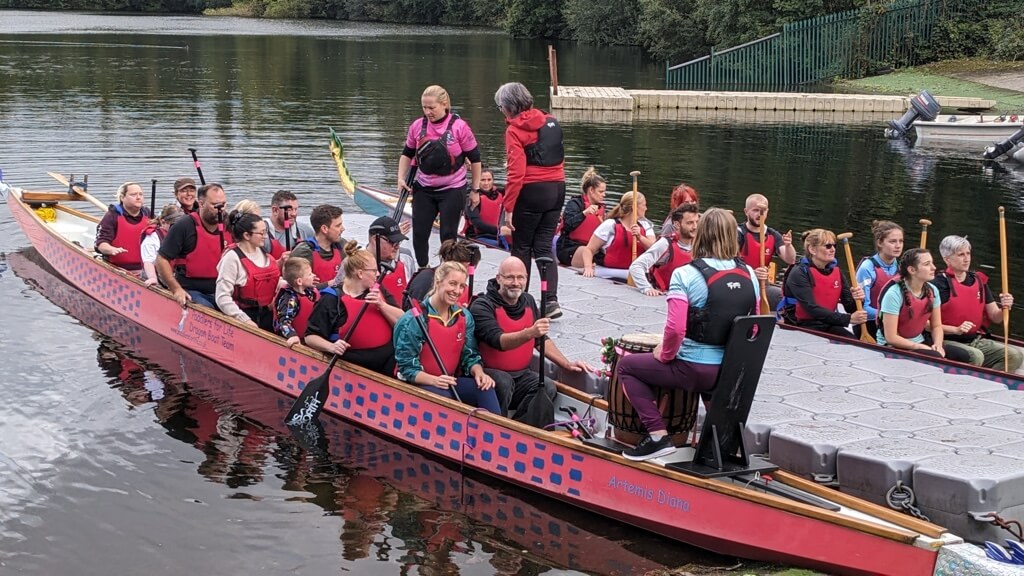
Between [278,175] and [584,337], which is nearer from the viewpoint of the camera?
[584,337]

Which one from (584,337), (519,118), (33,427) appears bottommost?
(33,427)

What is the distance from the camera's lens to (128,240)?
12398 mm

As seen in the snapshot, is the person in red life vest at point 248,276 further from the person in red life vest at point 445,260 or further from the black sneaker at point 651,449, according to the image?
the black sneaker at point 651,449

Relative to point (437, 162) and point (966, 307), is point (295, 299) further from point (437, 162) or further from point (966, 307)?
point (966, 307)

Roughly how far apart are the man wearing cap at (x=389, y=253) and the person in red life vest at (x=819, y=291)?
11.1 ft

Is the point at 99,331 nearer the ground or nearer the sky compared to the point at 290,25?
nearer the ground

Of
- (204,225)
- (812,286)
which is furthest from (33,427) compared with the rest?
(812,286)

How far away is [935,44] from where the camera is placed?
134 ft

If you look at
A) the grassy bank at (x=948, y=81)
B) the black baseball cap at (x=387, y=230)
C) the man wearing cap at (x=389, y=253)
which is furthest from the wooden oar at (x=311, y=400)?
the grassy bank at (x=948, y=81)

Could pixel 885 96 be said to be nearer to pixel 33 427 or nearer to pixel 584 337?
pixel 584 337

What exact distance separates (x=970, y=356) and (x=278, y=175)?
547 inches

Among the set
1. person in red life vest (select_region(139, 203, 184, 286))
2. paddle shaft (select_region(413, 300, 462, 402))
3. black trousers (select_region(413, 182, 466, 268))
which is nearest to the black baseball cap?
paddle shaft (select_region(413, 300, 462, 402))

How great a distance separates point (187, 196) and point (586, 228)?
4228mm

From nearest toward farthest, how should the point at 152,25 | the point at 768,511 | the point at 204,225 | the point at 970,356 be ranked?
the point at 768,511 < the point at 970,356 < the point at 204,225 < the point at 152,25
